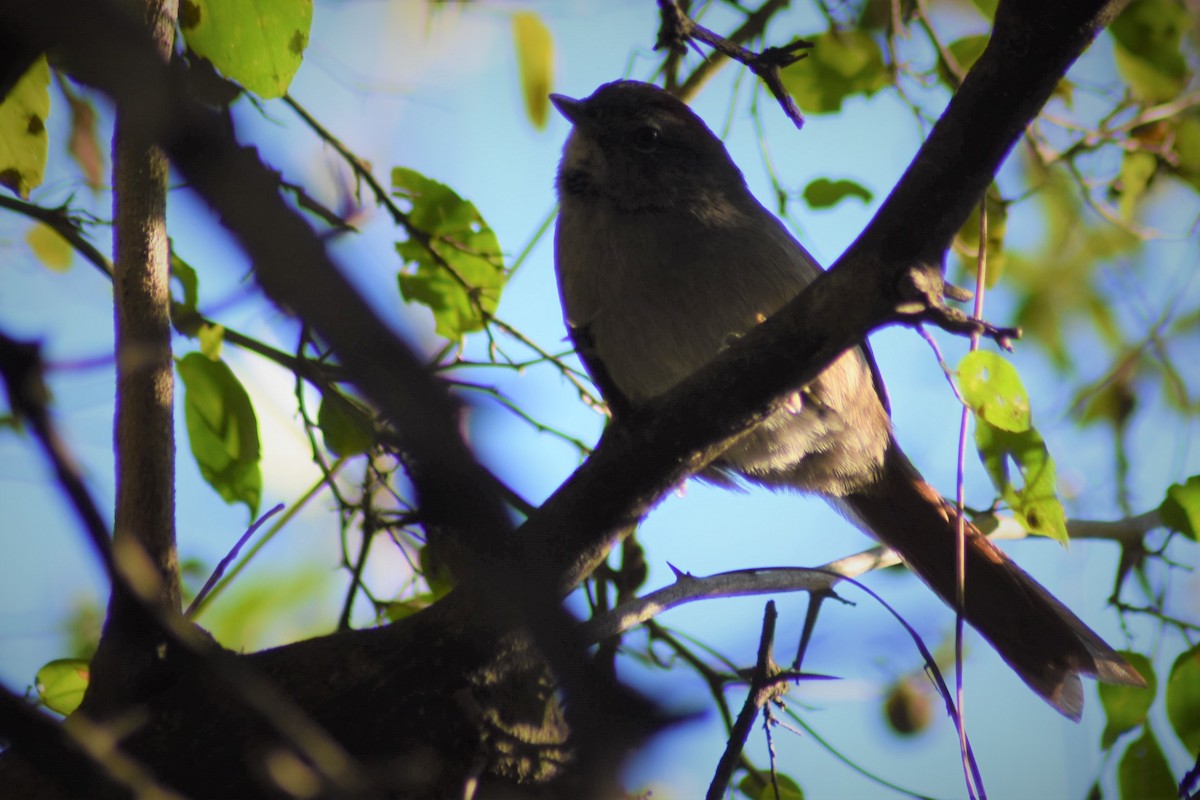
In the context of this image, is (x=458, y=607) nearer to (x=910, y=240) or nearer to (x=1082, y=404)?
(x=910, y=240)

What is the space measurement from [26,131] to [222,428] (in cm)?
83

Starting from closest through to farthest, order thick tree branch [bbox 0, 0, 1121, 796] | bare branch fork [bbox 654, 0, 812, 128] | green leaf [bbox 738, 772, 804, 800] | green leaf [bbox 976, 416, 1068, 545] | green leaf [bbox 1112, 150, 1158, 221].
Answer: thick tree branch [bbox 0, 0, 1121, 796] → bare branch fork [bbox 654, 0, 812, 128] → green leaf [bbox 976, 416, 1068, 545] → green leaf [bbox 738, 772, 804, 800] → green leaf [bbox 1112, 150, 1158, 221]

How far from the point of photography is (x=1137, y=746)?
272 centimetres

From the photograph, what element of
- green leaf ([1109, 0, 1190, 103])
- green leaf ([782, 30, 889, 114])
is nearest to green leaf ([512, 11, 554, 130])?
green leaf ([782, 30, 889, 114])

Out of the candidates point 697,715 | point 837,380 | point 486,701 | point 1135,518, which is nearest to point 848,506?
point 837,380

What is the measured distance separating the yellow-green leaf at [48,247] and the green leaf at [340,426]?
113 cm

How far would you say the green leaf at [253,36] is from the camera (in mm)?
2275

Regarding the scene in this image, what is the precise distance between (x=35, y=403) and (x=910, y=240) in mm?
1512

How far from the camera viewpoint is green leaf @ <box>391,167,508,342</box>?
3.28 metres

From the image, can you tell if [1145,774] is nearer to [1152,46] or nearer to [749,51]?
[749,51]

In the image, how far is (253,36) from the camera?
2.29 m

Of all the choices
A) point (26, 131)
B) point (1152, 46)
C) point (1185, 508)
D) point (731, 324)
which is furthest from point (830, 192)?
point (26, 131)

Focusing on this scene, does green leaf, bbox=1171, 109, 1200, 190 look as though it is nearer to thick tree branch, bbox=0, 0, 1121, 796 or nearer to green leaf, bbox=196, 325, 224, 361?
thick tree branch, bbox=0, 0, 1121, 796

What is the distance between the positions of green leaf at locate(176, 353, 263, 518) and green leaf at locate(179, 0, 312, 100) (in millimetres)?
748
